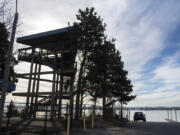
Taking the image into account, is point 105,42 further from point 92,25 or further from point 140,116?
point 140,116

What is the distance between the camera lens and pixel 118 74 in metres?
33.2

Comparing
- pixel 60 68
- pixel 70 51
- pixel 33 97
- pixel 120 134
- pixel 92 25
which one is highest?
pixel 92 25

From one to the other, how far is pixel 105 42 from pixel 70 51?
13.0 feet

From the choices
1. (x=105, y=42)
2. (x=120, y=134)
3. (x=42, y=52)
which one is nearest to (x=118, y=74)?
(x=105, y=42)

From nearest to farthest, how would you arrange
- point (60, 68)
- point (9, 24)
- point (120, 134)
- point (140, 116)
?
point (9, 24), point (120, 134), point (60, 68), point (140, 116)

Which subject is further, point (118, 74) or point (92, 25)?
point (118, 74)

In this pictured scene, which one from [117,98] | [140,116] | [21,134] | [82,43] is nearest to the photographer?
[21,134]

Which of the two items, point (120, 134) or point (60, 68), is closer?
point (120, 134)

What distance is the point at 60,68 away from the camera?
2458 cm

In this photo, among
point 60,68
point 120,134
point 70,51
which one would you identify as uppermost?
point 70,51

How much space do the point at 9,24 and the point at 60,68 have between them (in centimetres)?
1269

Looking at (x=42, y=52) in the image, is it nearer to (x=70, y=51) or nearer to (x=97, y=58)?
(x=70, y=51)

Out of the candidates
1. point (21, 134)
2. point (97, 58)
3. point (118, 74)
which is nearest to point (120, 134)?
point (21, 134)

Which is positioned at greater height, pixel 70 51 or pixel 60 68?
pixel 70 51
